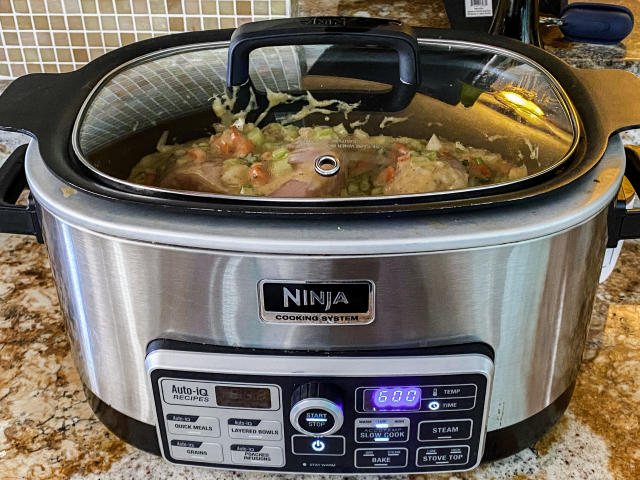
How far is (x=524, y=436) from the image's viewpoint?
82 centimetres

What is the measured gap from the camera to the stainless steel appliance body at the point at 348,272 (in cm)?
64

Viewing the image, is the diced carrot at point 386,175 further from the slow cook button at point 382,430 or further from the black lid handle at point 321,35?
the slow cook button at point 382,430

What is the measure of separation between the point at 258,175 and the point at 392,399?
0.27 metres

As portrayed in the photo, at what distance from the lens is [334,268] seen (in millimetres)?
644

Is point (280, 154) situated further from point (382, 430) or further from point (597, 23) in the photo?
point (597, 23)

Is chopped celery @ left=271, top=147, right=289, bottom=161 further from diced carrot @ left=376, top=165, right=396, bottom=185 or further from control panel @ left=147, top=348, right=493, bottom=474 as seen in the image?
control panel @ left=147, top=348, right=493, bottom=474

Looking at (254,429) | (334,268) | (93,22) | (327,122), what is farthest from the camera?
(93,22)

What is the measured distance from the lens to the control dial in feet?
2.31

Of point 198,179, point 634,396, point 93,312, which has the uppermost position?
point 198,179

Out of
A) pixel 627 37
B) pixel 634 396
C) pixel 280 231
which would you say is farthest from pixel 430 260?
pixel 627 37

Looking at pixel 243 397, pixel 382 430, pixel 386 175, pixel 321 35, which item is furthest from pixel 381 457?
pixel 321 35

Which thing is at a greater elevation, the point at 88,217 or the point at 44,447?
the point at 88,217

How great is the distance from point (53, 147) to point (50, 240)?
96mm

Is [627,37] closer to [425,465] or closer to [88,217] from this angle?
[425,465]
